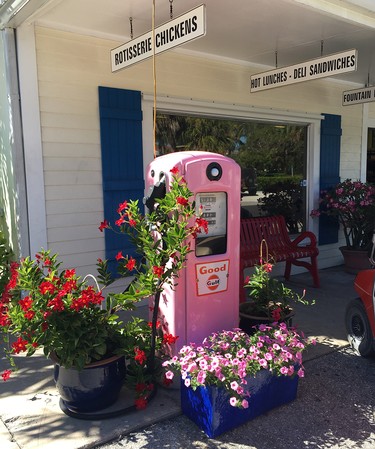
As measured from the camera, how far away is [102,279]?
302 cm

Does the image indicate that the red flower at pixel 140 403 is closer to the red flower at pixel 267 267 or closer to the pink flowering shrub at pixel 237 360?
the pink flowering shrub at pixel 237 360

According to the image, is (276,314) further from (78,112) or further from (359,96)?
(359,96)

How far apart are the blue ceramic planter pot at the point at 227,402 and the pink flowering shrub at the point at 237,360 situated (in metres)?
0.06

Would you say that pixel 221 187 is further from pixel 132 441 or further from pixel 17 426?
pixel 17 426

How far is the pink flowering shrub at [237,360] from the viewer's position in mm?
2529

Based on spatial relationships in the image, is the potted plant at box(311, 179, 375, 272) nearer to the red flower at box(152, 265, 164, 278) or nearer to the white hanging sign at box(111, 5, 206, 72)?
the white hanging sign at box(111, 5, 206, 72)

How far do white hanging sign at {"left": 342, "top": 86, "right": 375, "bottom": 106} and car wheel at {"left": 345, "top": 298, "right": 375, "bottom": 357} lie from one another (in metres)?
3.75

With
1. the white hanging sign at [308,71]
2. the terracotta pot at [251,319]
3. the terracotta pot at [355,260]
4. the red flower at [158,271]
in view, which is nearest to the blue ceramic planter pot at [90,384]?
the red flower at [158,271]

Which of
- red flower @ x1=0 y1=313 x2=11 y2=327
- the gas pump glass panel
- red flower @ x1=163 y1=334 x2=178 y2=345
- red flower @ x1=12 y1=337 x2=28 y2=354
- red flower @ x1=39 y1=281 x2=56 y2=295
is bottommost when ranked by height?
red flower @ x1=163 y1=334 x2=178 y2=345

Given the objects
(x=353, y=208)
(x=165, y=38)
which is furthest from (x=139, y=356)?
(x=353, y=208)

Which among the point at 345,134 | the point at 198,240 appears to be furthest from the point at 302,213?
the point at 198,240

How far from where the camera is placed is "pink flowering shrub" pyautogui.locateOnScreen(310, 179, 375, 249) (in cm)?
659

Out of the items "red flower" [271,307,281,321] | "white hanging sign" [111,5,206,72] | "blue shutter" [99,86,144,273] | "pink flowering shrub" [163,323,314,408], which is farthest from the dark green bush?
"pink flowering shrub" [163,323,314,408]

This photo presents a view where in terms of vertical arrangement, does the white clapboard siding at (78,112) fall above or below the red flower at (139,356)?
above
